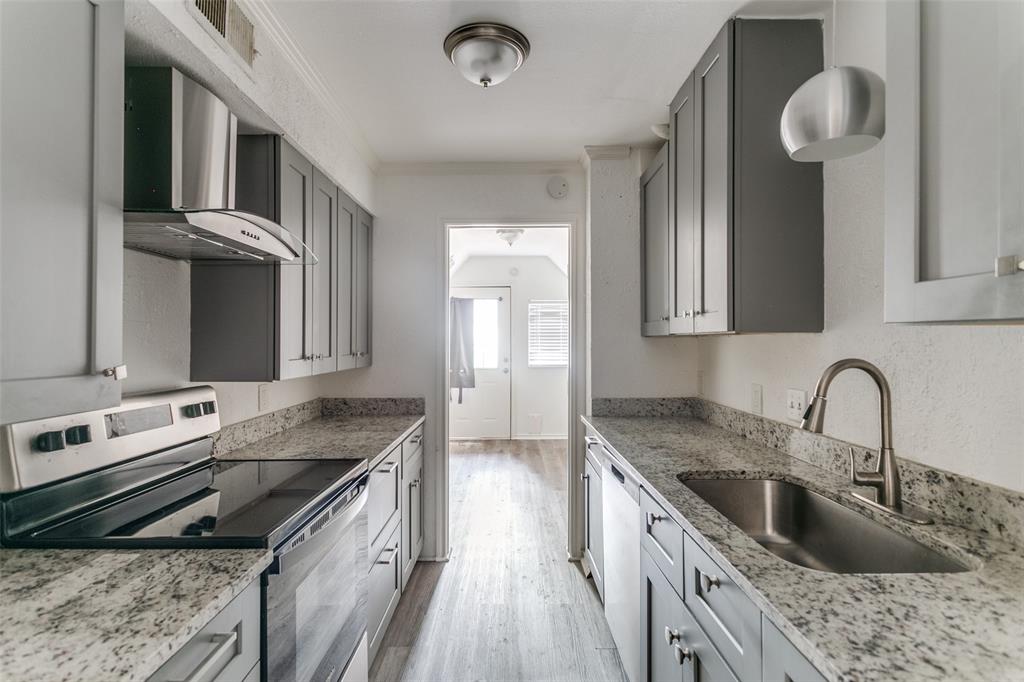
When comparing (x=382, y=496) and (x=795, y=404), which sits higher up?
(x=795, y=404)

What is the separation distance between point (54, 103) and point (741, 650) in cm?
162

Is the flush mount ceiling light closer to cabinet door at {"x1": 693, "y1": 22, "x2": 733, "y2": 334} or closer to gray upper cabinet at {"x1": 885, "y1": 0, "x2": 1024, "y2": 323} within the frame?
cabinet door at {"x1": 693, "y1": 22, "x2": 733, "y2": 334}

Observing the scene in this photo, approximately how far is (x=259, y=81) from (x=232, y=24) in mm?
190

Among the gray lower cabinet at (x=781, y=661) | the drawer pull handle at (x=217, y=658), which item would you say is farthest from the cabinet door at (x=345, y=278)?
the gray lower cabinet at (x=781, y=661)

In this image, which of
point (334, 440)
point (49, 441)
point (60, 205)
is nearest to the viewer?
point (60, 205)

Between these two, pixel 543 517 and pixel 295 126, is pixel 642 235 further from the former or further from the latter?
pixel 543 517

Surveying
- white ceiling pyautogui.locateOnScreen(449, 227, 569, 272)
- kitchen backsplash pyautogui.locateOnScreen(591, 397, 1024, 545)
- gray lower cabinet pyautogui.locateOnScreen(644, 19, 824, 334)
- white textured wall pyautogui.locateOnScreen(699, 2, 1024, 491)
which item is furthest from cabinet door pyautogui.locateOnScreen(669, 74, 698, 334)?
white ceiling pyautogui.locateOnScreen(449, 227, 569, 272)

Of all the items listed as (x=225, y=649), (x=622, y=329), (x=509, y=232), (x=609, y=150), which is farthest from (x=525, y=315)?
(x=225, y=649)

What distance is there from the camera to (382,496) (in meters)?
2.05

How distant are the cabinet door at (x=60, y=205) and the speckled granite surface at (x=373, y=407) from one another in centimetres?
205

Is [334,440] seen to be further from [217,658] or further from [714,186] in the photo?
[714,186]

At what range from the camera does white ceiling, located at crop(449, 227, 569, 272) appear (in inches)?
199

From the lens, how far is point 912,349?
1.28 metres

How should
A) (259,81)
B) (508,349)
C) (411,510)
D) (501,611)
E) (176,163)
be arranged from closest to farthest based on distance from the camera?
(176,163) → (259,81) → (501,611) → (411,510) → (508,349)
